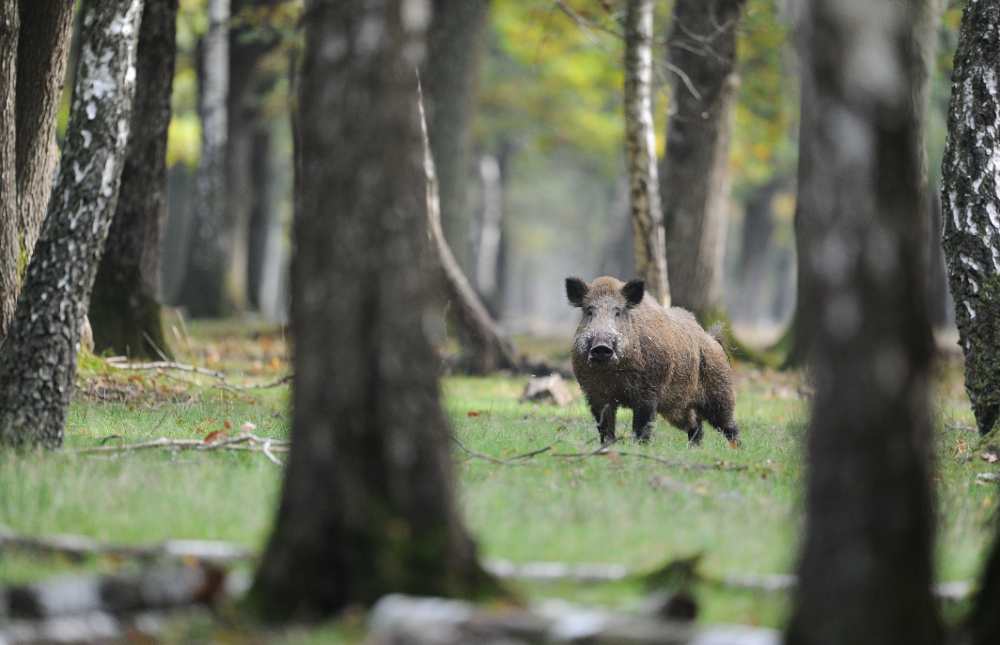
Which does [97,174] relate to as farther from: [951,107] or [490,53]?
[490,53]

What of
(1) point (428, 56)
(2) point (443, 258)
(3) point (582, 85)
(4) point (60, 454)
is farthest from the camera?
(3) point (582, 85)

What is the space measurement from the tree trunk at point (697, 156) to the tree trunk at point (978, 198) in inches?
388

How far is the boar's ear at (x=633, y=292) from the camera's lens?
13.5 metres

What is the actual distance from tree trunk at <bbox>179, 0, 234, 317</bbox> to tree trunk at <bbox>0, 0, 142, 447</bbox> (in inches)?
→ 766

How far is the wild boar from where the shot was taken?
13.3m

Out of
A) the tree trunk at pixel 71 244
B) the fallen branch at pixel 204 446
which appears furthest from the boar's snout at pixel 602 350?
the tree trunk at pixel 71 244

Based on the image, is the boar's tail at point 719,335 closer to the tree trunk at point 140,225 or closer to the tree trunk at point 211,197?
the tree trunk at point 140,225

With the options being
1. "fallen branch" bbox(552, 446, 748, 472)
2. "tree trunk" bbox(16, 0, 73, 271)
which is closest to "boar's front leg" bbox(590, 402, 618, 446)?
"fallen branch" bbox(552, 446, 748, 472)

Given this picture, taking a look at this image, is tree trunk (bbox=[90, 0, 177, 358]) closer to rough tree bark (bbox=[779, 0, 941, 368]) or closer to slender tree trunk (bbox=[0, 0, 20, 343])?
slender tree trunk (bbox=[0, 0, 20, 343])

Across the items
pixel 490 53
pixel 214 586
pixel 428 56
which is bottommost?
pixel 214 586

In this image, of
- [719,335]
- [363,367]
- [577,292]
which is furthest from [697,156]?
[363,367]

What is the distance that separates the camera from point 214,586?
6250mm

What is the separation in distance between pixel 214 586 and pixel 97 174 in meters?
4.85

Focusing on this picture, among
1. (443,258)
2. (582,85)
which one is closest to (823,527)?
(443,258)
